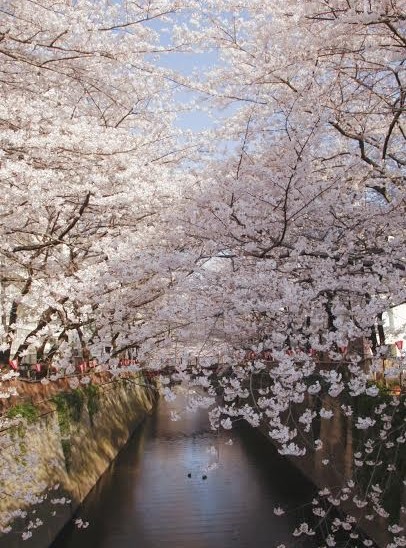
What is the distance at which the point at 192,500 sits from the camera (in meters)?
12.6

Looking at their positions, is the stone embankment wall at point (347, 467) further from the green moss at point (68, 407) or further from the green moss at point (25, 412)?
the green moss at point (68, 407)

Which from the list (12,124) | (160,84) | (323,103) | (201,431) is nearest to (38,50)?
(12,124)

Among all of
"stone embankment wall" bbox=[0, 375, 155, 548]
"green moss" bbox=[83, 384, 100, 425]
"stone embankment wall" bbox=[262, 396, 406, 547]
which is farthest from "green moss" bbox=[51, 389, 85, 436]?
"stone embankment wall" bbox=[262, 396, 406, 547]

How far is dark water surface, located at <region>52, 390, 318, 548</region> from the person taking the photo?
10234mm

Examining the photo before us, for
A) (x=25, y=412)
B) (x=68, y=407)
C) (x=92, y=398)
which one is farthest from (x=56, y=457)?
(x=92, y=398)

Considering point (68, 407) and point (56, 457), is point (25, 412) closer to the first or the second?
point (56, 457)

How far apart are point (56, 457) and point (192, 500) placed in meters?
3.24

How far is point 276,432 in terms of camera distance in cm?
602

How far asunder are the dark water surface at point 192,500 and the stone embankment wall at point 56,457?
1.53 feet

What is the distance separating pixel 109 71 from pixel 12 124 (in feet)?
6.06

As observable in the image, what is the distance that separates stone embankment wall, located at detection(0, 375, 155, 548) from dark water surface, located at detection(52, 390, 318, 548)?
466 mm

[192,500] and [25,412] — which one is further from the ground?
[25,412]

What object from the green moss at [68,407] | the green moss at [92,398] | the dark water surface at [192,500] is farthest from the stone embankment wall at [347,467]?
the green moss at [92,398]

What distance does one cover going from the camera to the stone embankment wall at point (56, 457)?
840 centimetres
